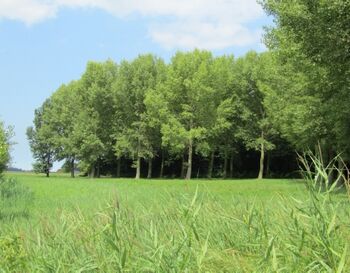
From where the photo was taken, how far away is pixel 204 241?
462 cm

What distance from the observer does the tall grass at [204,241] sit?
4.04 meters

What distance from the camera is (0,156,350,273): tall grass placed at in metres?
4.04

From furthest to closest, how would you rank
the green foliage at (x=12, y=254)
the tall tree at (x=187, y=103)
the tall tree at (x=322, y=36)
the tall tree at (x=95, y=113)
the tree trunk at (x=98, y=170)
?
1. the tree trunk at (x=98, y=170)
2. the tall tree at (x=95, y=113)
3. the tall tree at (x=187, y=103)
4. the tall tree at (x=322, y=36)
5. the green foliage at (x=12, y=254)

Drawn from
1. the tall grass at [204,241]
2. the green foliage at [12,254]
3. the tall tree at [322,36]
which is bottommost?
the green foliage at [12,254]

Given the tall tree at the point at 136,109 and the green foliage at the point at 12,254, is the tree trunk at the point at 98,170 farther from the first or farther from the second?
the green foliage at the point at 12,254

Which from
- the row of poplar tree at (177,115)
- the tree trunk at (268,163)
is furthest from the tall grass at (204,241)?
the tree trunk at (268,163)

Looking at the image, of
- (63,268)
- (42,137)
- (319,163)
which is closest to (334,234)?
(319,163)

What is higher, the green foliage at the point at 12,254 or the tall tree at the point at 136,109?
the tall tree at the point at 136,109

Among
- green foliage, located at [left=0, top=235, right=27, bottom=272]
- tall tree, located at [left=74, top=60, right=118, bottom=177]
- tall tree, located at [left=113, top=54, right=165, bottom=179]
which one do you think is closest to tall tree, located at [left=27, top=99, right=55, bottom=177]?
tall tree, located at [left=74, top=60, right=118, bottom=177]

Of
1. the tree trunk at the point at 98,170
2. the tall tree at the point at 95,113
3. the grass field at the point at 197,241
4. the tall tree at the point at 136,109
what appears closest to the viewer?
the grass field at the point at 197,241

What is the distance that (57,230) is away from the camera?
5555 millimetres

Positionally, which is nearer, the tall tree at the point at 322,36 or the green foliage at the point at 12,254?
the green foliage at the point at 12,254

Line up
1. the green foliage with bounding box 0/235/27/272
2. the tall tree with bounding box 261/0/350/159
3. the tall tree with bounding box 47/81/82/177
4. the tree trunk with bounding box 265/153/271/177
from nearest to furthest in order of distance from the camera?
the green foliage with bounding box 0/235/27/272
the tall tree with bounding box 261/0/350/159
the tree trunk with bounding box 265/153/271/177
the tall tree with bounding box 47/81/82/177

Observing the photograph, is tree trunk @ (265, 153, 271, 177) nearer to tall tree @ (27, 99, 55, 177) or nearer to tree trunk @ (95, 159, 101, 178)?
tree trunk @ (95, 159, 101, 178)
